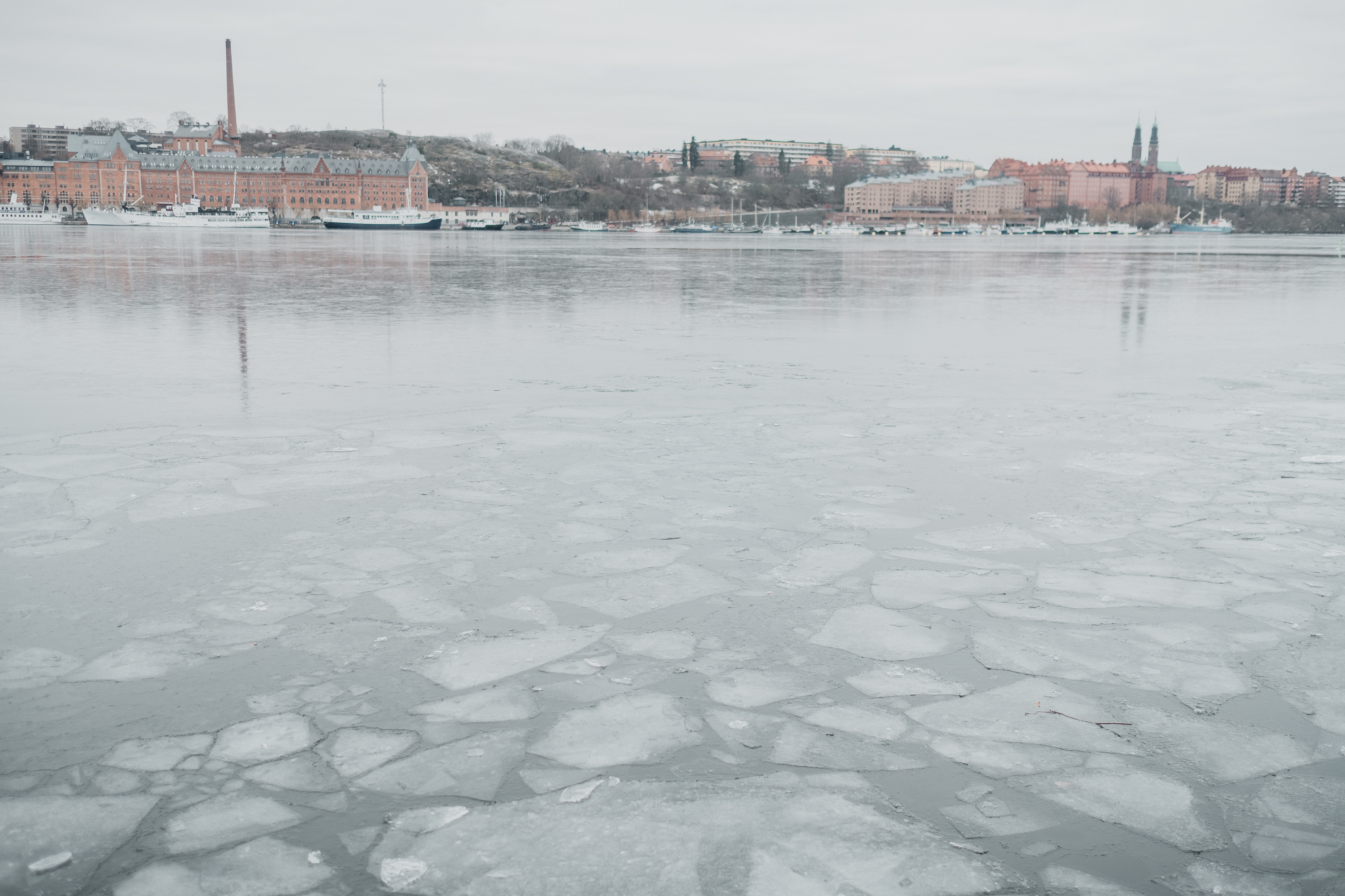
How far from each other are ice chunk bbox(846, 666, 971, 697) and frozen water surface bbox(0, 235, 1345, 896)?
1 centimetres

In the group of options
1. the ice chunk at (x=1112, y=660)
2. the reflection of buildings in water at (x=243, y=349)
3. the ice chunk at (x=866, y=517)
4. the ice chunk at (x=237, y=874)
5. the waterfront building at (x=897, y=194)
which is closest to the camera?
the ice chunk at (x=237, y=874)

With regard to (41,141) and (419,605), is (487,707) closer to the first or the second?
(419,605)

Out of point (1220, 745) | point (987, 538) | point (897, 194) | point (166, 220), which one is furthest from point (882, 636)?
point (897, 194)

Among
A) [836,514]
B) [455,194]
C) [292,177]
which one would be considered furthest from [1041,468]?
[455,194]

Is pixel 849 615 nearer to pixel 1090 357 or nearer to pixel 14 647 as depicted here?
pixel 14 647

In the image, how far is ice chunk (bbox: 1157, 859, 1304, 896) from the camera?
6.75 feet

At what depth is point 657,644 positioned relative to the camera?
10.5 feet

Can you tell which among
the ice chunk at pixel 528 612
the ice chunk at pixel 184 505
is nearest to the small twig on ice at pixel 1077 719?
the ice chunk at pixel 528 612

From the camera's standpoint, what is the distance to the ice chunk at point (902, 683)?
2.90m

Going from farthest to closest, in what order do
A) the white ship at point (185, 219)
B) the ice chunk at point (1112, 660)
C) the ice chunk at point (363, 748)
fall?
the white ship at point (185, 219) → the ice chunk at point (1112, 660) → the ice chunk at point (363, 748)

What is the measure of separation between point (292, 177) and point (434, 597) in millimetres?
138833

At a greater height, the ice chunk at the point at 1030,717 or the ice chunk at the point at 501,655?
the ice chunk at the point at 501,655

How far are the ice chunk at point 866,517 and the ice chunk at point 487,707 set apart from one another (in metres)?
1.89

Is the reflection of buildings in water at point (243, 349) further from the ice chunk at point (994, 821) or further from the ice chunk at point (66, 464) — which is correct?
the ice chunk at point (994, 821)
